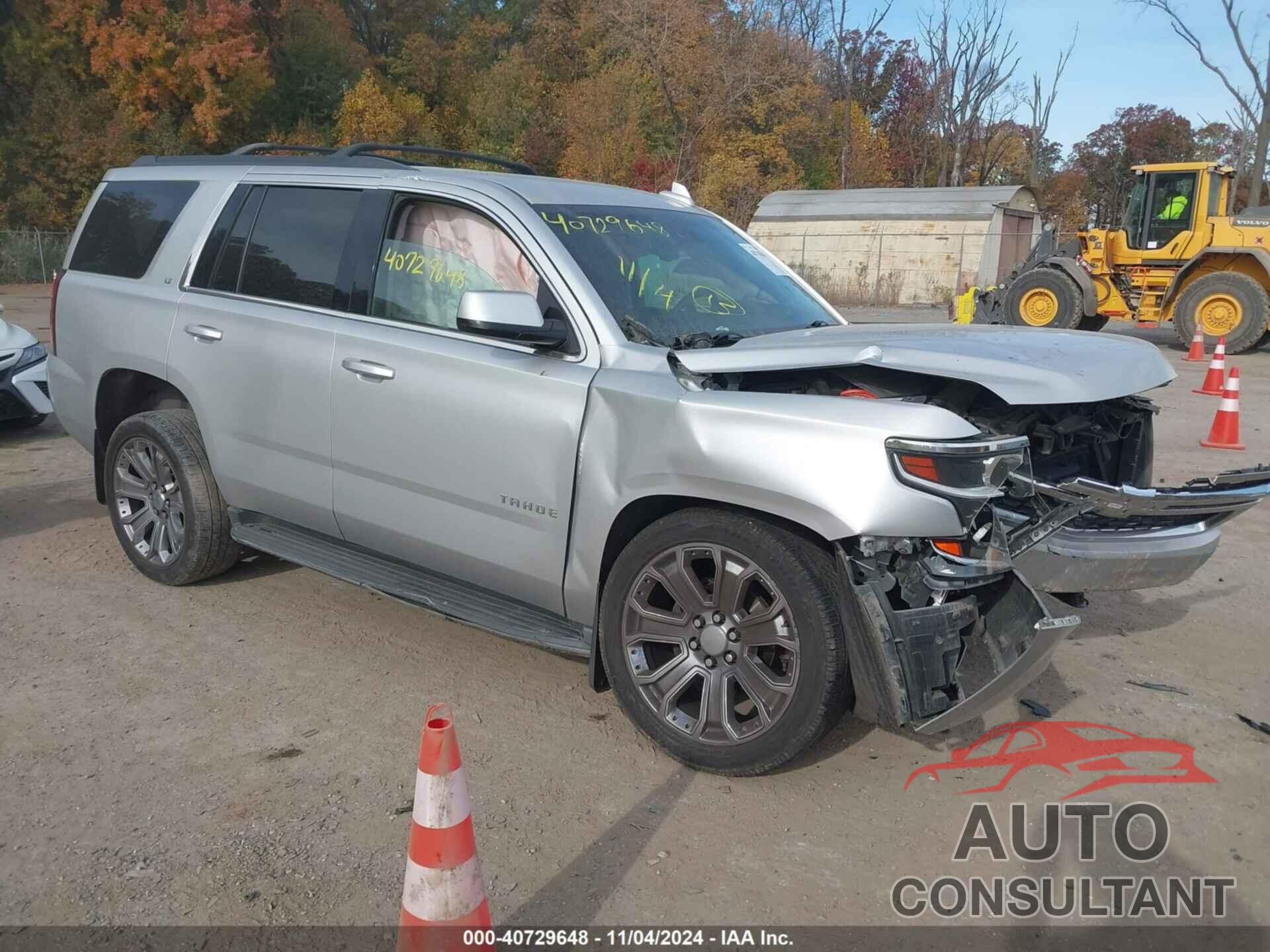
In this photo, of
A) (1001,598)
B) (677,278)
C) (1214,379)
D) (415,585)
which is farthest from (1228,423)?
(415,585)

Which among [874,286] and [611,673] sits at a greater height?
[874,286]

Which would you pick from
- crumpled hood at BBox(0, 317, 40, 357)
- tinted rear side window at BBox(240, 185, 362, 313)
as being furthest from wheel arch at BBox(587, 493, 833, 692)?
crumpled hood at BBox(0, 317, 40, 357)

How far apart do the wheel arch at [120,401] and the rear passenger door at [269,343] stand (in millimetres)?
400

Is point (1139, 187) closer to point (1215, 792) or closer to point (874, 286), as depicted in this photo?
point (874, 286)

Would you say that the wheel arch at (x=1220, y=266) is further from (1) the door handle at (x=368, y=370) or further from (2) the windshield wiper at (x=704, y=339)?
(1) the door handle at (x=368, y=370)

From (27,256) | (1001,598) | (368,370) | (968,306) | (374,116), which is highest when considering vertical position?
(374,116)

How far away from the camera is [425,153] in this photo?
5.45 metres

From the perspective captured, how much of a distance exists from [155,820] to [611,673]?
1.52 m

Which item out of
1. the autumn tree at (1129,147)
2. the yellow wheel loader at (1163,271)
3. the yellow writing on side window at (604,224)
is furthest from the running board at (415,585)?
the autumn tree at (1129,147)

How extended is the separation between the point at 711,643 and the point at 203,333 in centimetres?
290

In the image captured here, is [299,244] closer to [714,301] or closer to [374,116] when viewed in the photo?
[714,301]

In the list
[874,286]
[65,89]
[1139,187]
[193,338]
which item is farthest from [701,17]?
[193,338]

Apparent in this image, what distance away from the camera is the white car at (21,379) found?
28.4 feet

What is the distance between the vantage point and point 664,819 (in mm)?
3322
